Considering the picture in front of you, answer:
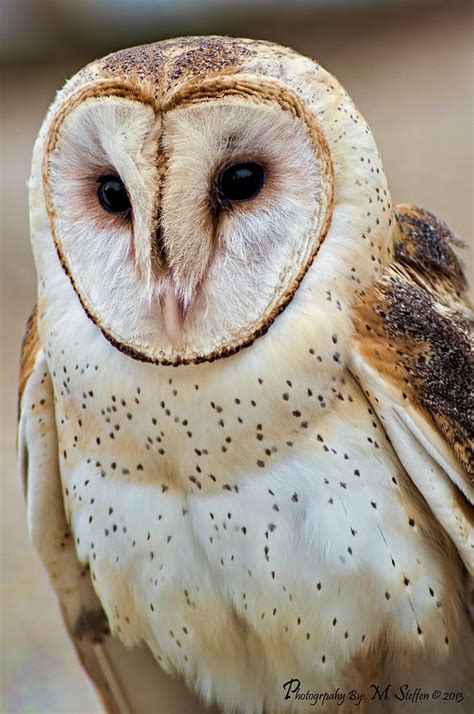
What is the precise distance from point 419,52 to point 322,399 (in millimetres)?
4225

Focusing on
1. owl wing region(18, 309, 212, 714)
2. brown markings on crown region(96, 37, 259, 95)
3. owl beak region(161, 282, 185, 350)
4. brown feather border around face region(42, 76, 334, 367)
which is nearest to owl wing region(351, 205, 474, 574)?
brown feather border around face region(42, 76, 334, 367)

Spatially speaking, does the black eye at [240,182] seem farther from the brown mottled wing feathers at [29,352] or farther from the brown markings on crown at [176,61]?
the brown mottled wing feathers at [29,352]

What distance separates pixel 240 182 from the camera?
116 centimetres

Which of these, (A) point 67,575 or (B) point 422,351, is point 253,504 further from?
(A) point 67,575

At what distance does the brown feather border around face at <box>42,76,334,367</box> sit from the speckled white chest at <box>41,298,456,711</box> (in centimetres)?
3

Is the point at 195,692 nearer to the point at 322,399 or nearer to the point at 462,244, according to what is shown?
the point at 322,399

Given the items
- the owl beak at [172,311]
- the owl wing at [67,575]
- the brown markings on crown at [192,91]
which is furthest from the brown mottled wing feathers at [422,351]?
the owl wing at [67,575]

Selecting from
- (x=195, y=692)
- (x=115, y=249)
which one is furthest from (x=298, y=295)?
(x=195, y=692)

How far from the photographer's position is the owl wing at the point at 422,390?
122 cm

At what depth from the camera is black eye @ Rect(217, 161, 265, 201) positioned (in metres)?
1.16

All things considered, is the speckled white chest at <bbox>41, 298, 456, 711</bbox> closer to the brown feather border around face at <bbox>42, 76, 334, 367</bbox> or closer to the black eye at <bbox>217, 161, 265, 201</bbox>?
the brown feather border around face at <bbox>42, 76, 334, 367</bbox>

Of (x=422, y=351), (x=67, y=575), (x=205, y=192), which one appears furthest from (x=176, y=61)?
(x=67, y=575)

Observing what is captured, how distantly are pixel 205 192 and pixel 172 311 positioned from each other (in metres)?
0.15

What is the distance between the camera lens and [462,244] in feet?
5.42
